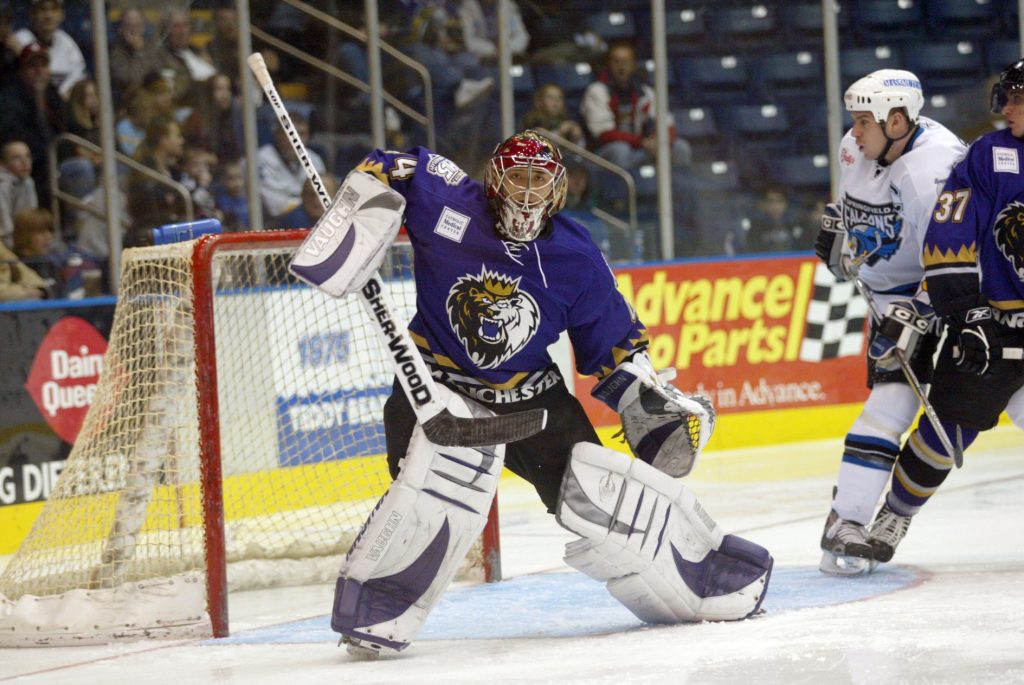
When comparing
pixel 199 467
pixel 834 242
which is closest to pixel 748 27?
pixel 834 242

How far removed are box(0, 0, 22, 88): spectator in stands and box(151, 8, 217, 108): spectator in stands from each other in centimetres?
59

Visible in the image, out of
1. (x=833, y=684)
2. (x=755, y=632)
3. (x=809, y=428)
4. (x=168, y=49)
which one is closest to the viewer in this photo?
(x=833, y=684)

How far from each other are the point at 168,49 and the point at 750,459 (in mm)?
2953

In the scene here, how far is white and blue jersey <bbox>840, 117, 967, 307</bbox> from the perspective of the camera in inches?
159

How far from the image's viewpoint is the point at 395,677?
302 centimetres

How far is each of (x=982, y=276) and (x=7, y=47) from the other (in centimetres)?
391

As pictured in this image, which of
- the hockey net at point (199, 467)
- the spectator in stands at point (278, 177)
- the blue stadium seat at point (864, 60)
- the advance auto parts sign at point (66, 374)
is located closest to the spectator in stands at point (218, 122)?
the spectator in stands at point (278, 177)

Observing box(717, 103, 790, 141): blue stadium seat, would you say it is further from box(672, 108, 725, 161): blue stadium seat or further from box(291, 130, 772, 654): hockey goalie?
box(291, 130, 772, 654): hockey goalie

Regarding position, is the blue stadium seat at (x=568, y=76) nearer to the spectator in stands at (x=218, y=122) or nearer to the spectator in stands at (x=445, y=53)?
the spectator in stands at (x=445, y=53)

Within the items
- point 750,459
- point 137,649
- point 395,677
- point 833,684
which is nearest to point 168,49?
point 750,459

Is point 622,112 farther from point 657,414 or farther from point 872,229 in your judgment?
point 657,414

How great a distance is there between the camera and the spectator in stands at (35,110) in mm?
6094

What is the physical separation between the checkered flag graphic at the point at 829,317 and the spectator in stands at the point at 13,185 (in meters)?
3.42

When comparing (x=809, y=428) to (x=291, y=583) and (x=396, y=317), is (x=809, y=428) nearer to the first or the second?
(x=291, y=583)
